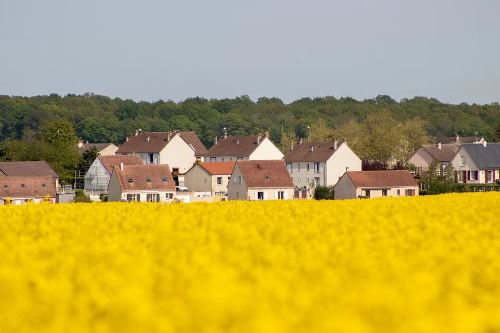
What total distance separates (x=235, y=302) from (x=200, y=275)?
5.93ft

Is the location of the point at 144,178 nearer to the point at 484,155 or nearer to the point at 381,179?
the point at 381,179

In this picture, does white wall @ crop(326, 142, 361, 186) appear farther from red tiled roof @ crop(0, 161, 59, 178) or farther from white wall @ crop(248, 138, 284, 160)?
red tiled roof @ crop(0, 161, 59, 178)

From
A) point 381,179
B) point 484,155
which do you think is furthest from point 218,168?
point 484,155

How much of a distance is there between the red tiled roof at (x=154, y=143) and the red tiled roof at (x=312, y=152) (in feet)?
55.0

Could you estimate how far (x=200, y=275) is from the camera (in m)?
7.77

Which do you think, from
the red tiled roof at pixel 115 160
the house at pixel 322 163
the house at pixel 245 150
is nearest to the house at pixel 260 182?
the house at pixel 322 163

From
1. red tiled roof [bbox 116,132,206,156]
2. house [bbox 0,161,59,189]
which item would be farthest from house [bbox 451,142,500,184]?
house [bbox 0,161,59,189]

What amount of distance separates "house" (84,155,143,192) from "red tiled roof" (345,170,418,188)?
87.5 feet

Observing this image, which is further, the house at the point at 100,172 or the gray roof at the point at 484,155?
the gray roof at the point at 484,155

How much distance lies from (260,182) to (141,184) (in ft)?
28.4

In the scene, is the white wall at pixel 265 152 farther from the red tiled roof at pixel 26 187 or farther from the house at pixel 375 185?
the house at pixel 375 185

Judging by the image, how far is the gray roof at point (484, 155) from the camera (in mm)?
93562

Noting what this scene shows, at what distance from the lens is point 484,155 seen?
94438 mm

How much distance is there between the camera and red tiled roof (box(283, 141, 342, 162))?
90.9 meters
